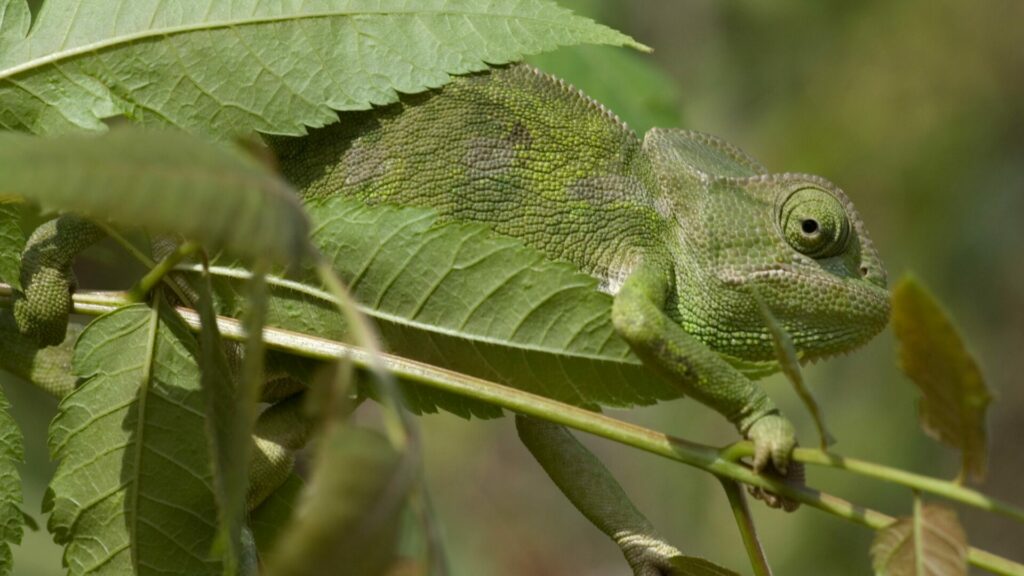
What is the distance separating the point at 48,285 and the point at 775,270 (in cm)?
94

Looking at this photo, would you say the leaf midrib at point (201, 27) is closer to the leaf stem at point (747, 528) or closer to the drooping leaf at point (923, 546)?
the leaf stem at point (747, 528)

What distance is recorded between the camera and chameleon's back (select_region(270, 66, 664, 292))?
1499mm

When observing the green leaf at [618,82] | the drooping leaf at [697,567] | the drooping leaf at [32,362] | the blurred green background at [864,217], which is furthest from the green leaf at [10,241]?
the blurred green background at [864,217]

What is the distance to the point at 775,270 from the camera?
1547 mm

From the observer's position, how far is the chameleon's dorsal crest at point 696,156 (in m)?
1.62

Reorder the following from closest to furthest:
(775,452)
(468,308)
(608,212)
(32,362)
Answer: (775,452), (468,308), (32,362), (608,212)

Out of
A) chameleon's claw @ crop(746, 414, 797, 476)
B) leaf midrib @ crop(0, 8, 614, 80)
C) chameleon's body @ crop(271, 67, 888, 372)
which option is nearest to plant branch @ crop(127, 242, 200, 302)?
leaf midrib @ crop(0, 8, 614, 80)

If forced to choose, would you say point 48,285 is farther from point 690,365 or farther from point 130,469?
point 690,365

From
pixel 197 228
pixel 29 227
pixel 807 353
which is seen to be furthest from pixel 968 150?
pixel 197 228

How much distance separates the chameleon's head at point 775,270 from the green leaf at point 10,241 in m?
0.85

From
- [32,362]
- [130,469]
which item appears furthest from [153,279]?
[32,362]

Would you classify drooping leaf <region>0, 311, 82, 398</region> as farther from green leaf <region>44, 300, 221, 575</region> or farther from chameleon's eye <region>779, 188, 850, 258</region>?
chameleon's eye <region>779, 188, 850, 258</region>

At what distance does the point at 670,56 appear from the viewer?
24.2 feet

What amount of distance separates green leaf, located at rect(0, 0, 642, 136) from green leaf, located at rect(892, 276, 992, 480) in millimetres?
510
